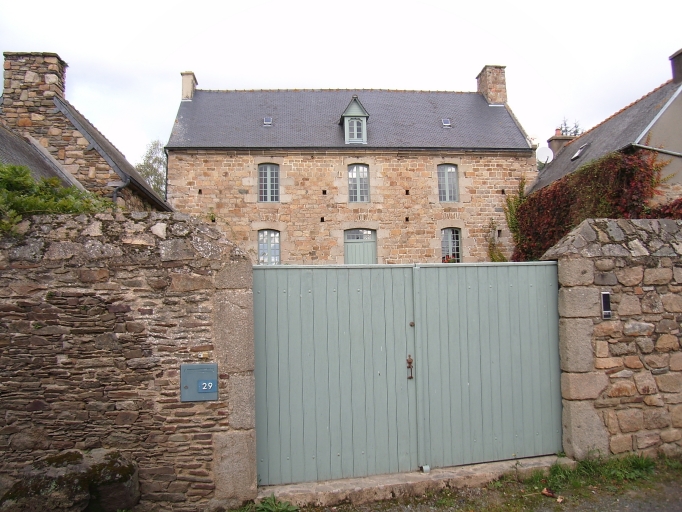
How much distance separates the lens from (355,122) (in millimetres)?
15500

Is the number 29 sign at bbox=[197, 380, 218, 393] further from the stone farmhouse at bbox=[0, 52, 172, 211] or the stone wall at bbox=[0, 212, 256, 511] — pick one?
the stone farmhouse at bbox=[0, 52, 172, 211]

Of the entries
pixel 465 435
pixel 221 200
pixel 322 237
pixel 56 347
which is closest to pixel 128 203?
pixel 221 200

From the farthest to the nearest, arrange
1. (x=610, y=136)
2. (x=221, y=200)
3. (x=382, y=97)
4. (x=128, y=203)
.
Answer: (x=382, y=97) < (x=221, y=200) < (x=610, y=136) < (x=128, y=203)

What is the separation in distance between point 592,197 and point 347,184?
7.24m

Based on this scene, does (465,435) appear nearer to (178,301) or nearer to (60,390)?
(178,301)

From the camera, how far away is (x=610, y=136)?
11914 millimetres

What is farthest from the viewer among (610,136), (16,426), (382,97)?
(382,97)

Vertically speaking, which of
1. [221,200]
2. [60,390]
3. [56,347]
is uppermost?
[221,200]

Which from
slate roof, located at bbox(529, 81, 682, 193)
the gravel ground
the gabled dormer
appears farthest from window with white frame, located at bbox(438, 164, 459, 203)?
the gravel ground

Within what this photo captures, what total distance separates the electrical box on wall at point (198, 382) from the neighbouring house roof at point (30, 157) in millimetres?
4959

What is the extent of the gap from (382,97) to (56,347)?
1612cm

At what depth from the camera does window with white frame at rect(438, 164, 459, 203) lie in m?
15.3

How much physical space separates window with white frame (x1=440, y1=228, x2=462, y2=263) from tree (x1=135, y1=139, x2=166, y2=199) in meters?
18.3

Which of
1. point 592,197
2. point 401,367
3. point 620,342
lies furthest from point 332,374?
point 592,197
